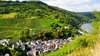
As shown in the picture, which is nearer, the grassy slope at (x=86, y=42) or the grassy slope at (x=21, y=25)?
the grassy slope at (x=86, y=42)

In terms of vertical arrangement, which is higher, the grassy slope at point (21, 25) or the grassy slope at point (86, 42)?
the grassy slope at point (86, 42)

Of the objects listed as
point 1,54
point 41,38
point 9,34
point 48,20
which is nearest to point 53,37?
point 41,38

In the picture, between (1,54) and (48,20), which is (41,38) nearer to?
(48,20)

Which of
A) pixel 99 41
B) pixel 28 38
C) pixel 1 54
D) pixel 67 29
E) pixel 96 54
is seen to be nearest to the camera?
pixel 96 54

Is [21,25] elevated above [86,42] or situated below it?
below

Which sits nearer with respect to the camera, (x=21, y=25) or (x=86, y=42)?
(x=86, y=42)

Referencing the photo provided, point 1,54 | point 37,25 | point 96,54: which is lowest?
point 37,25

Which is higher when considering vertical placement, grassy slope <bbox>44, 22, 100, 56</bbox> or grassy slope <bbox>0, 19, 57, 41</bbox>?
grassy slope <bbox>44, 22, 100, 56</bbox>

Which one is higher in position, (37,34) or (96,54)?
(96,54)

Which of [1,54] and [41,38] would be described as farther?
[41,38]

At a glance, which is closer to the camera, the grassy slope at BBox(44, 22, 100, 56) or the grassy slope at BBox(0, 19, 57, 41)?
the grassy slope at BBox(44, 22, 100, 56)

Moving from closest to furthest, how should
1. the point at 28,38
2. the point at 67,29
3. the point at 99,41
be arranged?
the point at 99,41, the point at 28,38, the point at 67,29
